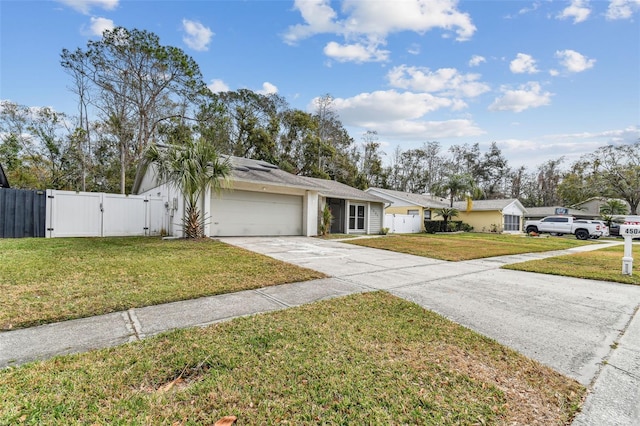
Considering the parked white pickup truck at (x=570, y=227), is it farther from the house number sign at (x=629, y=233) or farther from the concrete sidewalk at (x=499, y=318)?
the concrete sidewalk at (x=499, y=318)

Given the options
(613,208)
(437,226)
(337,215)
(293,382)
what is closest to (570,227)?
(437,226)

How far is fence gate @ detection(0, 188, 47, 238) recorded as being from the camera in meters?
10.4

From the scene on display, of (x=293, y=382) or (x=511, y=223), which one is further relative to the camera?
(x=511, y=223)

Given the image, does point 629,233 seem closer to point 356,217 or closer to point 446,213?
point 356,217

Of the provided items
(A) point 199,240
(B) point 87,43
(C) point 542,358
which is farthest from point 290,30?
(B) point 87,43

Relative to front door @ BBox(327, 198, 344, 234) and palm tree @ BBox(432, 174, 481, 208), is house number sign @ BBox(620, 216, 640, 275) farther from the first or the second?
palm tree @ BBox(432, 174, 481, 208)

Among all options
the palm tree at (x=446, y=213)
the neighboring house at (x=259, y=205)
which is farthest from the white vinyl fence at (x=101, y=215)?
the palm tree at (x=446, y=213)

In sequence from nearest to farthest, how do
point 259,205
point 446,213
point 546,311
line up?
point 546,311
point 259,205
point 446,213

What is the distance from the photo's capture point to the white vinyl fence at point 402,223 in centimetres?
2175

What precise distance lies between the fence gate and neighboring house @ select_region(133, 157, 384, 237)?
13.6ft

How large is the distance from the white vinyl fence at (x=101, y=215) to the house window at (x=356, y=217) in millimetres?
10102

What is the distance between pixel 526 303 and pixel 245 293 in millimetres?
4355

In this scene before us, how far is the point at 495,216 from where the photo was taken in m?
28.0

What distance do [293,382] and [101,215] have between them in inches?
503
